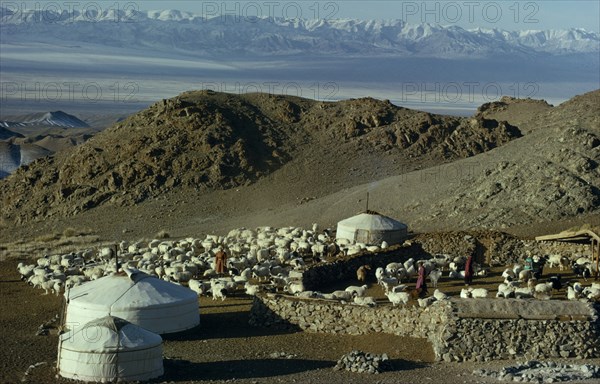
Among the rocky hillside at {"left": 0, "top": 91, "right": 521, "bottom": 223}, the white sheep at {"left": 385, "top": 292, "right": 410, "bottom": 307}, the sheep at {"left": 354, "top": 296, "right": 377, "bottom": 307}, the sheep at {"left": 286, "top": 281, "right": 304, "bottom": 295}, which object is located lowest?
the rocky hillside at {"left": 0, "top": 91, "right": 521, "bottom": 223}

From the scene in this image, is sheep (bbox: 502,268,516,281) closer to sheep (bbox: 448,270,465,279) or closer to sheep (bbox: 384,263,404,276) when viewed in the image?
sheep (bbox: 448,270,465,279)

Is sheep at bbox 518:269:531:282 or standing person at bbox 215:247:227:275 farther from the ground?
sheep at bbox 518:269:531:282

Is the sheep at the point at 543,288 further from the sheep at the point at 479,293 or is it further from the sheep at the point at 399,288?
the sheep at the point at 399,288

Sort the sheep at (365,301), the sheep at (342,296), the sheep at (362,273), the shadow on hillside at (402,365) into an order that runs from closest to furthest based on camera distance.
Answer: the shadow on hillside at (402,365), the sheep at (365,301), the sheep at (342,296), the sheep at (362,273)

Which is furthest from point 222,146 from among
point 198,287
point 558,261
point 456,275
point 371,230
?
point 198,287

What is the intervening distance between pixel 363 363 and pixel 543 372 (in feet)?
9.79

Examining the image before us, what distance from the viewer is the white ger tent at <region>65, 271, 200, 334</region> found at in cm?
2277

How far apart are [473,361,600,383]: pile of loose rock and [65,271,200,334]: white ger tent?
649 cm

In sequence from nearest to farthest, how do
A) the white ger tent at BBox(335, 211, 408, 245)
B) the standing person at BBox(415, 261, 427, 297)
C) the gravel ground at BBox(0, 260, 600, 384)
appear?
1. the gravel ground at BBox(0, 260, 600, 384)
2. the standing person at BBox(415, 261, 427, 297)
3. the white ger tent at BBox(335, 211, 408, 245)

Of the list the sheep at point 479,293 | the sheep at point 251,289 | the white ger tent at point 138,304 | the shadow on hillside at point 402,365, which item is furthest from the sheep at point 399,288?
the shadow on hillside at point 402,365

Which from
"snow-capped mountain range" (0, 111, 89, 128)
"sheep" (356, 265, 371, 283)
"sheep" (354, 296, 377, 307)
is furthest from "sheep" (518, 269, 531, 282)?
"snow-capped mountain range" (0, 111, 89, 128)

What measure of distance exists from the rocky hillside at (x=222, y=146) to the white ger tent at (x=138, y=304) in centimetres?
2683

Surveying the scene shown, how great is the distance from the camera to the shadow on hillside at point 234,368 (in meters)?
19.5

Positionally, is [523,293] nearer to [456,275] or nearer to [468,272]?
[468,272]
